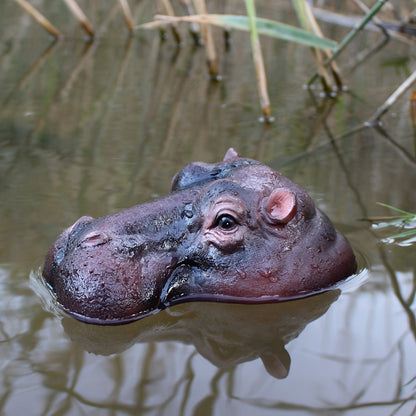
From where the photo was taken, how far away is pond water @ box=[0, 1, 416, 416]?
2.41 meters

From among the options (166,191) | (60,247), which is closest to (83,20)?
(166,191)

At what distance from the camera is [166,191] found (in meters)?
4.21

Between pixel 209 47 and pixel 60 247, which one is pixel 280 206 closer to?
pixel 60 247

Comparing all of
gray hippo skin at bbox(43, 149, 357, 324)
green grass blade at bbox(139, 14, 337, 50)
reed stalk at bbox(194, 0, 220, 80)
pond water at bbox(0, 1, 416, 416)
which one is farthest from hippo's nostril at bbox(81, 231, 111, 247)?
reed stalk at bbox(194, 0, 220, 80)

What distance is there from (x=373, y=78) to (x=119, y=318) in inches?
235

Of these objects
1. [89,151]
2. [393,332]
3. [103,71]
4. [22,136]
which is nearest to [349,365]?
[393,332]

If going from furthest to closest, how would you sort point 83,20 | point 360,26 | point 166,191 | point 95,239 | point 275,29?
point 83,20
point 360,26
point 275,29
point 166,191
point 95,239

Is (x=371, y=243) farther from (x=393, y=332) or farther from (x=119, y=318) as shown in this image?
(x=119, y=318)

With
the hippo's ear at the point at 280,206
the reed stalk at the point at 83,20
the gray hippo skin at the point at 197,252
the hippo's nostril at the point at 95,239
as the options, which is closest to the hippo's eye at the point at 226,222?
the gray hippo skin at the point at 197,252

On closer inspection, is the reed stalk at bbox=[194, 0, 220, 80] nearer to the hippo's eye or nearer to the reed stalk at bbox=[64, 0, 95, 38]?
the reed stalk at bbox=[64, 0, 95, 38]

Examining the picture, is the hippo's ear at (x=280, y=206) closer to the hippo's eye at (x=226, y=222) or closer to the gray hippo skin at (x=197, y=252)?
the gray hippo skin at (x=197, y=252)

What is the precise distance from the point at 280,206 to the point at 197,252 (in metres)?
0.43

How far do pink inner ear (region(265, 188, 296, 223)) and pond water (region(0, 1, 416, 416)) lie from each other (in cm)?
42

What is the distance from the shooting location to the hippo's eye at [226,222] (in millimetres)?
2887
